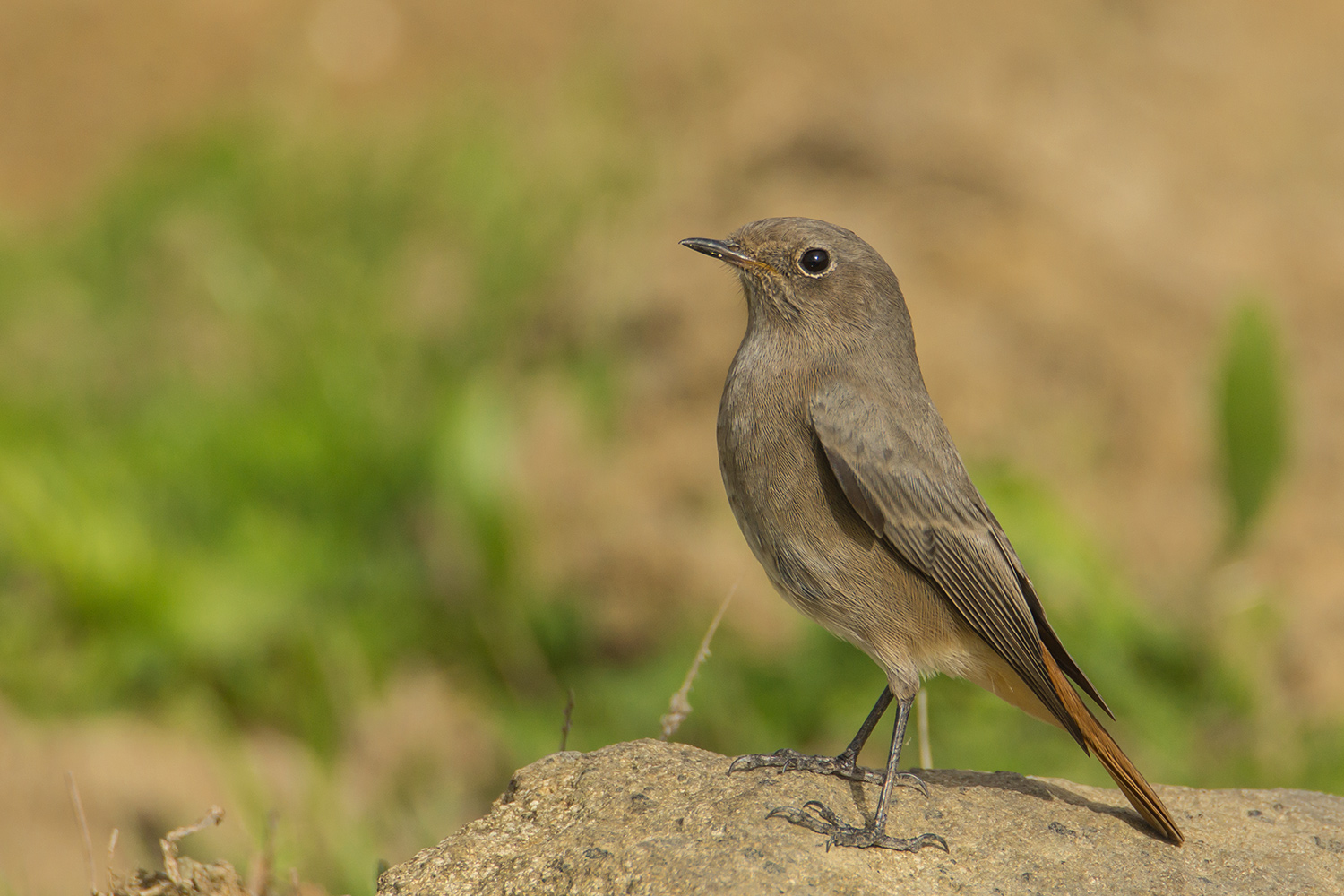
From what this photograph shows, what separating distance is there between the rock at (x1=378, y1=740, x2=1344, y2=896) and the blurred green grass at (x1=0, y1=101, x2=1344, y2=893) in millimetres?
1512

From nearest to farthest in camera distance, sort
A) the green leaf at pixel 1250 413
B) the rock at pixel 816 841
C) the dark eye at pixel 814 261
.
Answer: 1. the rock at pixel 816 841
2. the dark eye at pixel 814 261
3. the green leaf at pixel 1250 413

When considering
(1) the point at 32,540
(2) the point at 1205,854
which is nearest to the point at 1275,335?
(2) the point at 1205,854

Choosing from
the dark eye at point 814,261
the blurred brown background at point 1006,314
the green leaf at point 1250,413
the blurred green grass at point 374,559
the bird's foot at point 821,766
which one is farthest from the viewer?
the blurred brown background at point 1006,314

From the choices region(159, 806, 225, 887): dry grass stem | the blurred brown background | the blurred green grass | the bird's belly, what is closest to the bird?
the bird's belly

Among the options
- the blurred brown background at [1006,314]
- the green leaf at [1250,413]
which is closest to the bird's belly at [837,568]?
the blurred brown background at [1006,314]

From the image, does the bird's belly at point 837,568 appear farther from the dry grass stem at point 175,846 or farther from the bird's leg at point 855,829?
the dry grass stem at point 175,846

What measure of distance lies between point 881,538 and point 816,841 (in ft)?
3.13

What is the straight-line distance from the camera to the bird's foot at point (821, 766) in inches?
152

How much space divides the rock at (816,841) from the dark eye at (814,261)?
1.58 metres

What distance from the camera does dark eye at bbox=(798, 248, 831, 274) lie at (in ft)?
14.2

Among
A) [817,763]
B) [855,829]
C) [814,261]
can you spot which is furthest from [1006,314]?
[855,829]

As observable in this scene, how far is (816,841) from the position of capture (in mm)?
3381

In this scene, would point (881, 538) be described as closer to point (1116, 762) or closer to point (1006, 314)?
point (1116, 762)

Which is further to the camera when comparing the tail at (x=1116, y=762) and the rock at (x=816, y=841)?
the tail at (x=1116, y=762)
